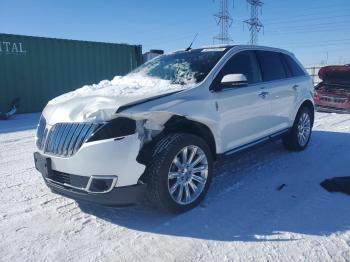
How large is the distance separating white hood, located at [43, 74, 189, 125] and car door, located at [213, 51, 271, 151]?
557mm

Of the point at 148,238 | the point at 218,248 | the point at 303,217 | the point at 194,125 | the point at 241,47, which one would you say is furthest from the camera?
the point at 241,47

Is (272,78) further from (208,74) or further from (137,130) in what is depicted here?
(137,130)

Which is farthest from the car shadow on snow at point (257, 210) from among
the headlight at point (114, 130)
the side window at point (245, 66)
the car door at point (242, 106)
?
the side window at point (245, 66)

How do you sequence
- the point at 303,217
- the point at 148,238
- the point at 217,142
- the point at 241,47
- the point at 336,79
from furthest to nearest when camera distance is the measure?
1. the point at 336,79
2. the point at 241,47
3. the point at 217,142
4. the point at 303,217
5. the point at 148,238

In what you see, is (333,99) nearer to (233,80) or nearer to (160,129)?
(233,80)

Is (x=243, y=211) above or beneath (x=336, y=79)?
beneath

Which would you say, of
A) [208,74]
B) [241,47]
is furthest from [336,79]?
[208,74]

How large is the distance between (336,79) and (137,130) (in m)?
9.23

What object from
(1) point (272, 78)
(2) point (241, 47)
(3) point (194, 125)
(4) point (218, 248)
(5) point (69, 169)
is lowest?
(4) point (218, 248)

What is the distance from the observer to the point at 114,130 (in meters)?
2.79

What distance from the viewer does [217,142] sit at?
11.8ft

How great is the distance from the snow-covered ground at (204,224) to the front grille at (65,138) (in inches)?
27.4

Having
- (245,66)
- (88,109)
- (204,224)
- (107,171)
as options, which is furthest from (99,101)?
(245,66)

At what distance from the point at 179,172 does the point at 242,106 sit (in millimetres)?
1283
